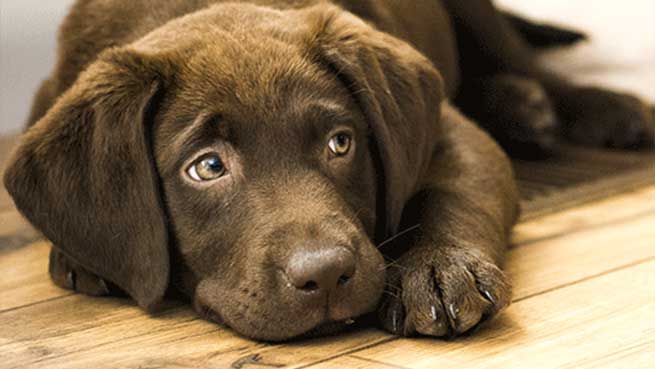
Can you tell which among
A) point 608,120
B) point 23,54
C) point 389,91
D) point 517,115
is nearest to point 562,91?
point 608,120

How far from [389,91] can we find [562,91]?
2325mm

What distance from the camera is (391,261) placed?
9.11ft

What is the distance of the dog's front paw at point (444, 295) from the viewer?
7.98 feet

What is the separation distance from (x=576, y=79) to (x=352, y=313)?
3315 mm

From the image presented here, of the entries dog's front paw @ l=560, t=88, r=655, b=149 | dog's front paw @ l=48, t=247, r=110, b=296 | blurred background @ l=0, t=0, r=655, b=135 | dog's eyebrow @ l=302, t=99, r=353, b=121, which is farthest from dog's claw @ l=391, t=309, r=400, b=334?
blurred background @ l=0, t=0, r=655, b=135

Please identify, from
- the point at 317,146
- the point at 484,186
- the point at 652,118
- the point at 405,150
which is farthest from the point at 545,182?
the point at 317,146

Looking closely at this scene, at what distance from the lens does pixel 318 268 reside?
2.31 m

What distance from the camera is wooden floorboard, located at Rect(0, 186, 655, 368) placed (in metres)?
2.37

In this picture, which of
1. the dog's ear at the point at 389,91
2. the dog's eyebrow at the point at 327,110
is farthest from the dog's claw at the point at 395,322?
the dog's eyebrow at the point at 327,110

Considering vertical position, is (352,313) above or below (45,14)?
→ above

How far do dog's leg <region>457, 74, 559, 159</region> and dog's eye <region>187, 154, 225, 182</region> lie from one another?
88.0 inches

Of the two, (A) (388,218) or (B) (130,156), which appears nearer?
(B) (130,156)

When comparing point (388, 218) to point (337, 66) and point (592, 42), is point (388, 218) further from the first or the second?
point (592, 42)

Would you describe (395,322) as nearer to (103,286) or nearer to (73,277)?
(103,286)
